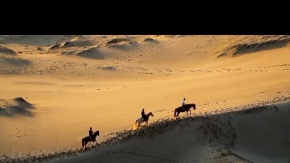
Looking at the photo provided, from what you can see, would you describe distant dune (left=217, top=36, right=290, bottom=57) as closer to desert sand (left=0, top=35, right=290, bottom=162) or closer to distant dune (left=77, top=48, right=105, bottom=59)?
desert sand (left=0, top=35, right=290, bottom=162)

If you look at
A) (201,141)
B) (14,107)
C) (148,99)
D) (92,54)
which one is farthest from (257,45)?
(201,141)

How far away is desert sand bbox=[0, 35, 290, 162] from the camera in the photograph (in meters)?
15.6

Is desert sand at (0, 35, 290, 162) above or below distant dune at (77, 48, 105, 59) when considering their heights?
below

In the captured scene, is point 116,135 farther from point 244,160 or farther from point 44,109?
point 44,109

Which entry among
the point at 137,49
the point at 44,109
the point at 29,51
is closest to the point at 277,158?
the point at 44,109

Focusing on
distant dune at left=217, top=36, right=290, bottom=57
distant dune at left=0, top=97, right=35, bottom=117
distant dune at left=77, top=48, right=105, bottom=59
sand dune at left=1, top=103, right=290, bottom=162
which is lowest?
sand dune at left=1, top=103, right=290, bottom=162

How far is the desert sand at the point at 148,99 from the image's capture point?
15.6 meters

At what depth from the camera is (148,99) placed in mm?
24609

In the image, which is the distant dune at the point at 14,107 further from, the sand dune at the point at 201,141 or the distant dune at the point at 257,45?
the distant dune at the point at 257,45

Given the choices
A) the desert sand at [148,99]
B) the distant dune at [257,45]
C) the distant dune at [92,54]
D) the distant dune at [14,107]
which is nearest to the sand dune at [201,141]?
the desert sand at [148,99]

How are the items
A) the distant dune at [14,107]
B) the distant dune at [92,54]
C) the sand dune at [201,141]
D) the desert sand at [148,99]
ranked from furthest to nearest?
the distant dune at [92,54], the distant dune at [14,107], the desert sand at [148,99], the sand dune at [201,141]

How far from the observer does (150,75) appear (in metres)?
33.2

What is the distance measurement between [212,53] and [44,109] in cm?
1893

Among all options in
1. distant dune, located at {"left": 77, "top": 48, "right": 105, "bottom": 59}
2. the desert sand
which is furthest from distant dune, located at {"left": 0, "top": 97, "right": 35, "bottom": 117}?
distant dune, located at {"left": 77, "top": 48, "right": 105, "bottom": 59}
